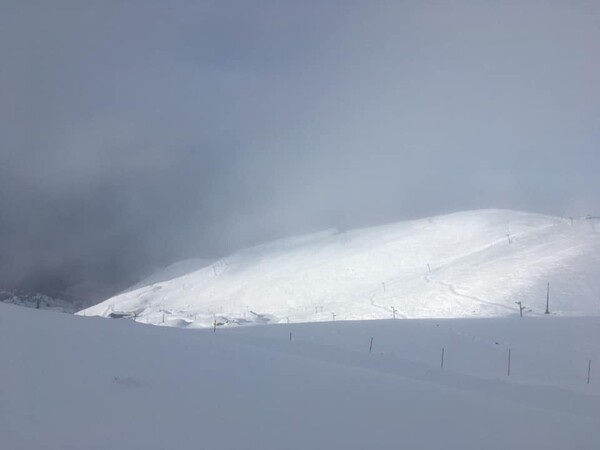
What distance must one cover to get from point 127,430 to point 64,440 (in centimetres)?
115

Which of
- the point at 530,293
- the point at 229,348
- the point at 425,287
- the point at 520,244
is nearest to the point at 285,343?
the point at 229,348

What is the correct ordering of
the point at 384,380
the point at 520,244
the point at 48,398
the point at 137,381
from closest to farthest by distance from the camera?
the point at 48,398 < the point at 137,381 < the point at 384,380 < the point at 520,244

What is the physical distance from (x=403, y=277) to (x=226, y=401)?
95.9 meters

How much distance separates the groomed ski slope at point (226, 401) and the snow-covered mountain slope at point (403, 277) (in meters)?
53.7

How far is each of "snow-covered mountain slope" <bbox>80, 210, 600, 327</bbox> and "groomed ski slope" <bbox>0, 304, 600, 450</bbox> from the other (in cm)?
5366

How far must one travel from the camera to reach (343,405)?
39.2 ft

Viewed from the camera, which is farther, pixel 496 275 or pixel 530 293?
pixel 496 275

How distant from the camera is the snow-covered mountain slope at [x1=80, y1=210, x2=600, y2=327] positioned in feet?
245

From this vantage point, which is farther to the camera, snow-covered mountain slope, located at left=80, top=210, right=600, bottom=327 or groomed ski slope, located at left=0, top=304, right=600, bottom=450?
snow-covered mountain slope, located at left=80, top=210, right=600, bottom=327

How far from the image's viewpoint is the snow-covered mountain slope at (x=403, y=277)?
7462 cm

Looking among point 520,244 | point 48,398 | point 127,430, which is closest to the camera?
point 127,430

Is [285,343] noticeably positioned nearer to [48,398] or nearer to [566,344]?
[48,398]

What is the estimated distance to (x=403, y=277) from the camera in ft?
341

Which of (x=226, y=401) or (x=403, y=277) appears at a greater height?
(x=226, y=401)
